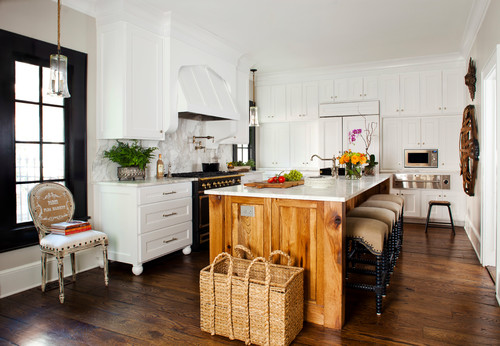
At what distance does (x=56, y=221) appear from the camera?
10.7 feet

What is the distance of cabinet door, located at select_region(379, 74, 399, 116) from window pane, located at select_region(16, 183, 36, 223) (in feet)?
17.8

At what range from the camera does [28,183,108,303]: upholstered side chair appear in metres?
2.95

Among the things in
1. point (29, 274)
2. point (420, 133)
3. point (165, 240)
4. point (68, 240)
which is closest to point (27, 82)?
point (68, 240)

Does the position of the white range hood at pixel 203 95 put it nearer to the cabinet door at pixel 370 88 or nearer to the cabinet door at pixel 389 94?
the cabinet door at pixel 370 88

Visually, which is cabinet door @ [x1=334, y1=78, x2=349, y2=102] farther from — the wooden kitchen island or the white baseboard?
the white baseboard

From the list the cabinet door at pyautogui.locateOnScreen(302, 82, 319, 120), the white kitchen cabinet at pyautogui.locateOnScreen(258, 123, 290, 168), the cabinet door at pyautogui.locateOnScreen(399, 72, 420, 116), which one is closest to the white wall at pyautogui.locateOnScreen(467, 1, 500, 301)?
the cabinet door at pyautogui.locateOnScreen(399, 72, 420, 116)

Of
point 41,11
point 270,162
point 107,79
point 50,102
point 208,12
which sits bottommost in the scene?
point 270,162

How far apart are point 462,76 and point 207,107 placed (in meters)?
4.21

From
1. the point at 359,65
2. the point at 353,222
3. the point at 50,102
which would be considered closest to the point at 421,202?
the point at 359,65

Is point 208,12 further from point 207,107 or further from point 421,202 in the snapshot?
point 421,202

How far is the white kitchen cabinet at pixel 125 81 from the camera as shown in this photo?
3.76 m

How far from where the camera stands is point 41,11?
3332mm

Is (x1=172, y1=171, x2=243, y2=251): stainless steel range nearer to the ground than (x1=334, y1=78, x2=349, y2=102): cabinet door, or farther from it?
nearer to the ground

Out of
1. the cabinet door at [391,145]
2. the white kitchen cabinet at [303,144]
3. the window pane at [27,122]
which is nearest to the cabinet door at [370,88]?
the cabinet door at [391,145]
